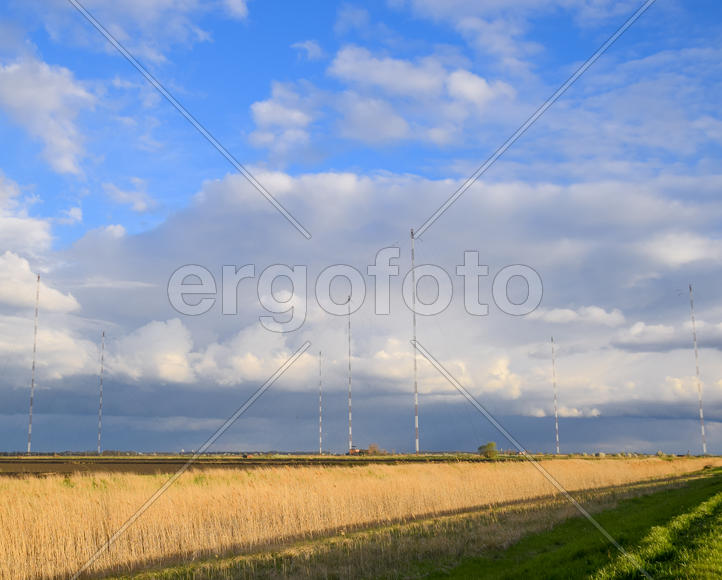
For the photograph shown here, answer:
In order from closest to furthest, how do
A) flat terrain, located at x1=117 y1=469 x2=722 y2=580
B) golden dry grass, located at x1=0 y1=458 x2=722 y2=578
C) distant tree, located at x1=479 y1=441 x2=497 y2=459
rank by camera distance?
flat terrain, located at x1=117 y1=469 x2=722 y2=580 → golden dry grass, located at x1=0 y1=458 x2=722 y2=578 → distant tree, located at x1=479 y1=441 x2=497 y2=459

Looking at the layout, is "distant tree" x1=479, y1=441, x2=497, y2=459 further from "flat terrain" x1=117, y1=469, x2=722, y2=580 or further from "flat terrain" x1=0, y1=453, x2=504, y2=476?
"flat terrain" x1=117, y1=469, x2=722, y2=580

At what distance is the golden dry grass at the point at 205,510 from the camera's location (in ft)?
77.6

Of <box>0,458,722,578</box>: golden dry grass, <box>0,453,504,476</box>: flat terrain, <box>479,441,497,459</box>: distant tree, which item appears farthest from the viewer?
<box>479,441,497,459</box>: distant tree

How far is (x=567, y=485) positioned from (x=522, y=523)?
25.4 m

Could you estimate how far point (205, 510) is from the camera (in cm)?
2991

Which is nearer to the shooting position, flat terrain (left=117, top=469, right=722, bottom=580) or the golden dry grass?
flat terrain (left=117, top=469, right=722, bottom=580)

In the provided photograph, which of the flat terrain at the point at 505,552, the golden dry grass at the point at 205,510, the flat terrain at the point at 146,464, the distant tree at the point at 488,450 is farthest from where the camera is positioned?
the distant tree at the point at 488,450

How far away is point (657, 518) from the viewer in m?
26.4

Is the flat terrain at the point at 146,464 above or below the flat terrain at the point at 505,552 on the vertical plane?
above

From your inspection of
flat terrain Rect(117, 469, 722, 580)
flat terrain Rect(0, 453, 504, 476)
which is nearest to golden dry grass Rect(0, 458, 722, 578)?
flat terrain Rect(117, 469, 722, 580)

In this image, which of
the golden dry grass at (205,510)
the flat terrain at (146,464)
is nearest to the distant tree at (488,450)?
the flat terrain at (146,464)

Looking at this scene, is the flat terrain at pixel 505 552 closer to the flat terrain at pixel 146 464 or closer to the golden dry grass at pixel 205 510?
the golden dry grass at pixel 205 510

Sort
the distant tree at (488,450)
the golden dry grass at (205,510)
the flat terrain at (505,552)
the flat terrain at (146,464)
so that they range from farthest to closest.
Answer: the distant tree at (488,450) → the flat terrain at (146,464) → the golden dry grass at (205,510) → the flat terrain at (505,552)

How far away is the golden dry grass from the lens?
2366 centimetres
